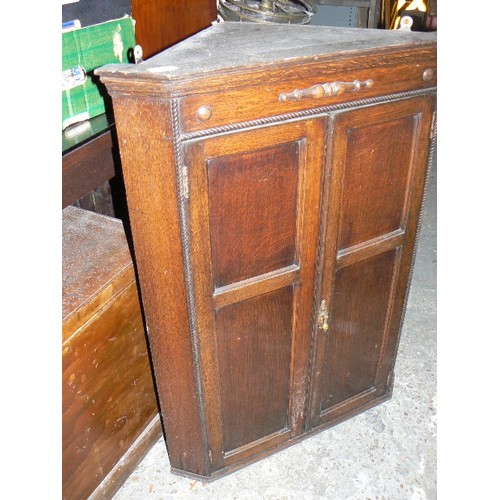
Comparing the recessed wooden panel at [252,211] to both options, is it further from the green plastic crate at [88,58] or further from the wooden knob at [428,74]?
the green plastic crate at [88,58]

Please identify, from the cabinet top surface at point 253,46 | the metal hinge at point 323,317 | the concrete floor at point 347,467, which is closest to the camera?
the cabinet top surface at point 253,46

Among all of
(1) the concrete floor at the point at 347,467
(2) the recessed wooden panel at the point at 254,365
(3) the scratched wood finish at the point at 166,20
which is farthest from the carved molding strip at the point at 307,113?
(1) the concrete floor at the point at 347,467

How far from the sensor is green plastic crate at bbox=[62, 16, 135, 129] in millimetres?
1431

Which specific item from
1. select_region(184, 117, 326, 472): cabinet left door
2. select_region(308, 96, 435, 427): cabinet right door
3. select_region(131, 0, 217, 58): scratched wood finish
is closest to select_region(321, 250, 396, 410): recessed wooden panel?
select_region(308, 96, 435, 427): cabinet right door

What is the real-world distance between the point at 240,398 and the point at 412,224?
0.74 metres

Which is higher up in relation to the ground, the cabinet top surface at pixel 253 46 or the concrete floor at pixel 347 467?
the cabinet top surface at pixel 253 46

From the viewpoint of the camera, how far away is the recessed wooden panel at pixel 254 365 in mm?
1408

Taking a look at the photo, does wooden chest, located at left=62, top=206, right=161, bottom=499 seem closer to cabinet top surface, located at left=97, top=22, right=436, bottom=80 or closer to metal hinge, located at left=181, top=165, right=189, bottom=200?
metal hinge, located at left=181, top=165, right=189, bottom=200

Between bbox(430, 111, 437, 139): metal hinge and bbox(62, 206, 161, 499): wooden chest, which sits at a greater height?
bbox(430, 111, 437, 139): metal hinge

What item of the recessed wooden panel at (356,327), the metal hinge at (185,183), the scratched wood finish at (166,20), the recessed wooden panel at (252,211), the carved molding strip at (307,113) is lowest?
the recessed wooden panel at (356,327)

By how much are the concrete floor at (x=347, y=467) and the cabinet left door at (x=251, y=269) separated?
15cm

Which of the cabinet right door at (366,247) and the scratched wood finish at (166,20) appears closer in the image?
the cabinet right door at (366,247)

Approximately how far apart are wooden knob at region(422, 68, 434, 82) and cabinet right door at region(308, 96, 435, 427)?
0.18 feet

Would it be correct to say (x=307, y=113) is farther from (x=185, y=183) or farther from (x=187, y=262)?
(x=187, y=262)
